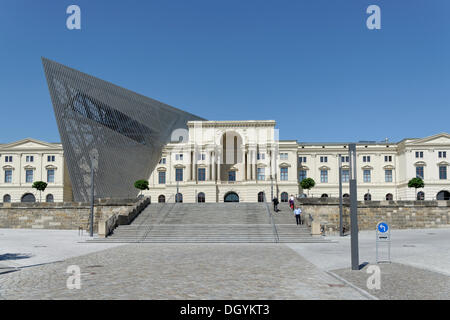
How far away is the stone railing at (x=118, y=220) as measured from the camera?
27766mm

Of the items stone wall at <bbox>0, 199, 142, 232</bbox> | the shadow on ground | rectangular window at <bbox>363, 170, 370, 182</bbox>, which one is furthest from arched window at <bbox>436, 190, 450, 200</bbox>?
the shadow on ground

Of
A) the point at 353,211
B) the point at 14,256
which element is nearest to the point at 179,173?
the point at 14,256

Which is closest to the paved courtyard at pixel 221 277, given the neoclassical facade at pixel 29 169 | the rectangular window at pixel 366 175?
the rectangular window at pixel 366 175

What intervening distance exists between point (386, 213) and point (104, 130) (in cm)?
3243

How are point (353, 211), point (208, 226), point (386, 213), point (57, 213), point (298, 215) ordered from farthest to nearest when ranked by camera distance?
point (57, 213) < point (386, 213) < point (298, 215) < point (208, 226) < point (353, 211)

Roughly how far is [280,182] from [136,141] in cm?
2148

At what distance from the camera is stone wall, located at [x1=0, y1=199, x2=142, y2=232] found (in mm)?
39781

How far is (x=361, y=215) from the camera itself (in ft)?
129

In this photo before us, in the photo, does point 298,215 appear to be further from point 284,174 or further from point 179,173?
point 179,173

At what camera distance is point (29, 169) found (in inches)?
2761

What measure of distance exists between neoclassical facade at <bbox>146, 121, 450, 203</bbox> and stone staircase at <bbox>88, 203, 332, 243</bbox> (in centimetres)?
2241

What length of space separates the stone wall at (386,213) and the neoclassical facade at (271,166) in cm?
2185
